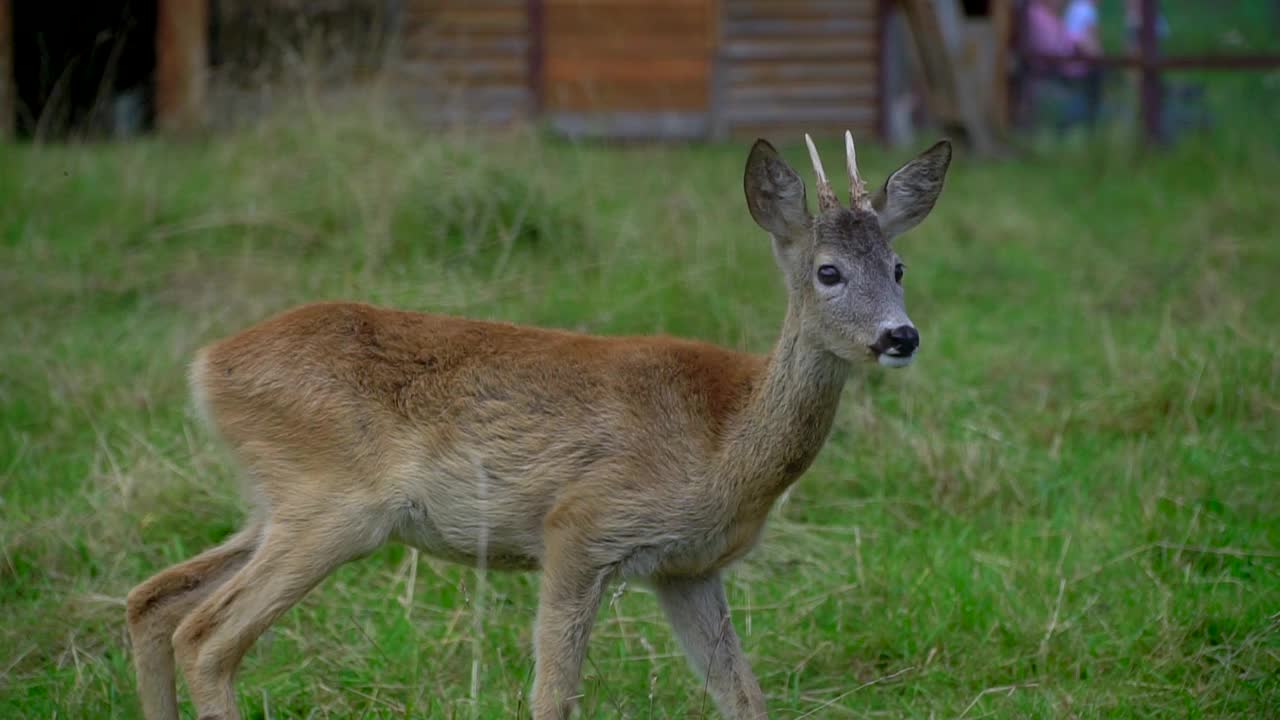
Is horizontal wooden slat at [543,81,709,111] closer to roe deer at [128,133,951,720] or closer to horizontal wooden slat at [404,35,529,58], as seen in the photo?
horizontal wooden slat at [404,35,529,58]

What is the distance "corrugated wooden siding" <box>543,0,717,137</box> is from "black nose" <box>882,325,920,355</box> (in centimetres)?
1063

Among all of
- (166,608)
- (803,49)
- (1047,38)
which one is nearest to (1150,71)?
(1047,38)

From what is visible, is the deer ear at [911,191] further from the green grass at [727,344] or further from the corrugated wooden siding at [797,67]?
the corrugated wooden siding at [797,67]

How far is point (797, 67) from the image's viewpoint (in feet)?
50.4

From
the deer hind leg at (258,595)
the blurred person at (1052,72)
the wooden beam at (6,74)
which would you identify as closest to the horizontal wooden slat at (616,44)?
the blurred person at (1052,72)

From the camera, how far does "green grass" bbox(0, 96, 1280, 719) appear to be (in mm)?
4879

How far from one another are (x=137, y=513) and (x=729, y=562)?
2.18m

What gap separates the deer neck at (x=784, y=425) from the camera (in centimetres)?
440

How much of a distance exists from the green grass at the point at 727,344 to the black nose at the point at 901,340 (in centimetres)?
104

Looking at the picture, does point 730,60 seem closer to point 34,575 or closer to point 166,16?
point 166,16

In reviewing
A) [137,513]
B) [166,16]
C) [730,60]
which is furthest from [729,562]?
[730,60]

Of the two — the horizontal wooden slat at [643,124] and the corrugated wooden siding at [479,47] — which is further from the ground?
the corrugated wooden siding at [479,47]

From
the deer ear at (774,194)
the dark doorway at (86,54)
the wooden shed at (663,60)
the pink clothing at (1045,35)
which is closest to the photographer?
the deer ear at (774,194)

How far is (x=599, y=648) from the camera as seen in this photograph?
16.8ft
